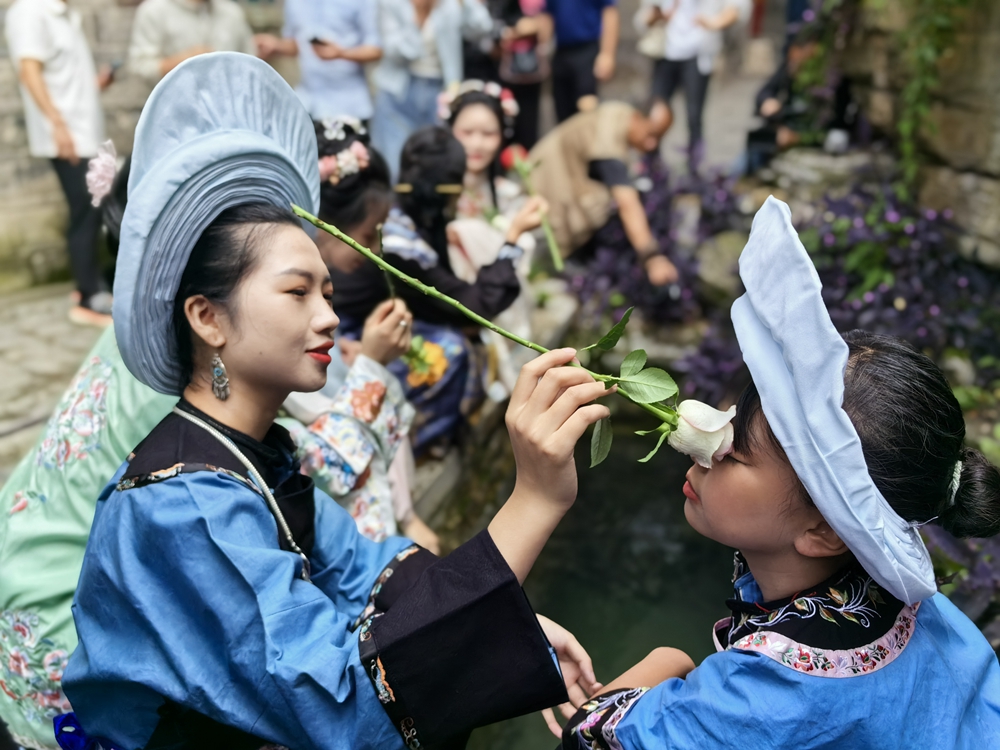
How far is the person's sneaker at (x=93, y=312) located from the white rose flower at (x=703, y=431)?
187 inches

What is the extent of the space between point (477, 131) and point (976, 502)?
11.5 feet

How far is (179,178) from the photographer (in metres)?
1.55

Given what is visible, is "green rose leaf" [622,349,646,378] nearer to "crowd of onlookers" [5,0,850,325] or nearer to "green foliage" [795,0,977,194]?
"crowd of onlookers" [5,0,850,325]

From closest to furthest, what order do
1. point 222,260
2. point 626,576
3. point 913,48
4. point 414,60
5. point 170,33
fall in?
point 222,260 → point 626,576 → point 913,48 → point 170,33 → point 414,60

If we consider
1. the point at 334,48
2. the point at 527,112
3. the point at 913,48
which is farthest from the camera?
the point at 527,112

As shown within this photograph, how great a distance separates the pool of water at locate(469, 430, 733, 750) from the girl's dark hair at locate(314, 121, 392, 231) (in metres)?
1.86

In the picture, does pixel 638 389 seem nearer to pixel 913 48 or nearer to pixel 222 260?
pixel 222 260

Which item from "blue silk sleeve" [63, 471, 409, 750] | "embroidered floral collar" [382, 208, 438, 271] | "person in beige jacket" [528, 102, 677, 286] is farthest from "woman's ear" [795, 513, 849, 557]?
"person in beige jacket" [528, 102, 677, 286]

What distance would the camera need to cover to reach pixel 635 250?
19.0ft

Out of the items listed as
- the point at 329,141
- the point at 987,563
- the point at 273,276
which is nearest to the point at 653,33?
the point at 329,141

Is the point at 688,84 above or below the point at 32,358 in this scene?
above

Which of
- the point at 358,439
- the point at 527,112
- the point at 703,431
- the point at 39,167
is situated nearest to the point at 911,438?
the point at 703,431

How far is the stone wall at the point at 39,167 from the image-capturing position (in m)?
5.68

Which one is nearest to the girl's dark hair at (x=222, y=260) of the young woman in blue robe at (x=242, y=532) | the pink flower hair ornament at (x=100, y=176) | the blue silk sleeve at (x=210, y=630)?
the young woman in blue robe at (x=242, y=532)
